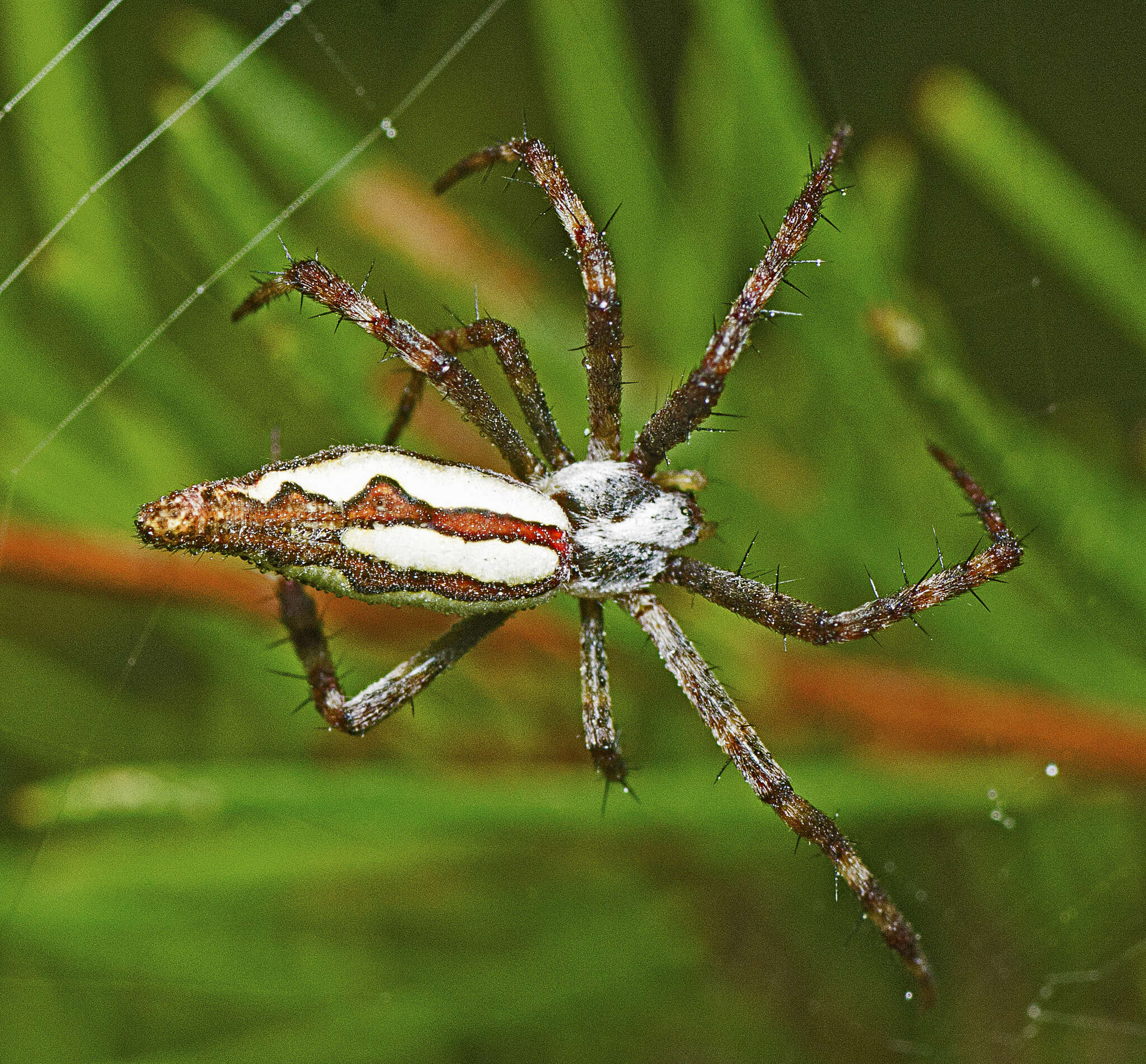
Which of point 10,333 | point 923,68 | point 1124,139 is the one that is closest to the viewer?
point 10,333

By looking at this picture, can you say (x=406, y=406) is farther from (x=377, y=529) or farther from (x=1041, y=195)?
(x=1041, y=195)

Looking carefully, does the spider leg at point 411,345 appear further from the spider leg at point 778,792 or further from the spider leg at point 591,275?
the spider leg at point 778,792

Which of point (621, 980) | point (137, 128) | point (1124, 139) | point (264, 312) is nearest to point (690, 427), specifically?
point (264, 312)

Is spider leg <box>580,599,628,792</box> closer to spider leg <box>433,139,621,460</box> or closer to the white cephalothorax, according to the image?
the white cephalothorax

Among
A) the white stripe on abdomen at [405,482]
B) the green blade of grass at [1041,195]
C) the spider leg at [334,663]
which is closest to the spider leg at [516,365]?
the white stripe on abdomen at [405,482]

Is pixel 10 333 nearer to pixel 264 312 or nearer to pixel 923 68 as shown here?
pixel 264 312

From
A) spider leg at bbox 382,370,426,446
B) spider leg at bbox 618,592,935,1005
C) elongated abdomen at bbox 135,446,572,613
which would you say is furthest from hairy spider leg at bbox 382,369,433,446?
spider leg at bbox 618,592,935,1005
